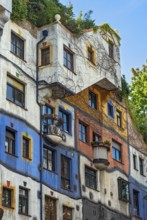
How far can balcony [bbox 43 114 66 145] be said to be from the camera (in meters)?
24.4

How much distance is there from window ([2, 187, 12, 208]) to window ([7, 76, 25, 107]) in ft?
13.2

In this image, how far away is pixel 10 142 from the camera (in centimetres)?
2241

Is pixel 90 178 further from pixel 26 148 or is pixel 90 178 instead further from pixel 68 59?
pixel 68 59

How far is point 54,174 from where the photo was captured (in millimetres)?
24484

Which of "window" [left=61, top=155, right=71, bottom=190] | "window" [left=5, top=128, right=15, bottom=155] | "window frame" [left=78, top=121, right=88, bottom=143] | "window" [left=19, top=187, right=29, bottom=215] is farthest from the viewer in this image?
"window frame" [left=78, top=121, right=88, bottom=143]

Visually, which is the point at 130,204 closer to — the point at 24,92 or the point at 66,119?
the point at 66,119

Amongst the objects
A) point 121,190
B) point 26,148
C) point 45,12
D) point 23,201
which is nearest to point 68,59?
point 45,12

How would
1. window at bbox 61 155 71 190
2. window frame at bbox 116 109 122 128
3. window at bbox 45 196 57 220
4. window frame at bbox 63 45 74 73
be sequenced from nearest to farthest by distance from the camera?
window at bbox 45 196 57 220 < window at bbox 61 155 71 190 < window frame at bbox 63 45 74 73 < window frame at bbox 116 109 122 128

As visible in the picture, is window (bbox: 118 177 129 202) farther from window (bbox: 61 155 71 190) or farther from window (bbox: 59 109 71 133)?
window (bbox: 59 109 71 133)

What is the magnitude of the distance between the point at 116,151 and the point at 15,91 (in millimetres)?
9783

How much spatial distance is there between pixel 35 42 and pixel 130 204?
1138 cm

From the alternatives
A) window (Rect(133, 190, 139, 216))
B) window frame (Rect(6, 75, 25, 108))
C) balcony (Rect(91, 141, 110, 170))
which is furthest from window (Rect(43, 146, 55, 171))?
window (Rect(133, 190, 139, 216))

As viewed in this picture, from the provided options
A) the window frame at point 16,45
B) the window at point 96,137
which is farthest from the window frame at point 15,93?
the window at point 96,137

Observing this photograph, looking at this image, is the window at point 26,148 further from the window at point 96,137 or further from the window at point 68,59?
the window at point 96,137
